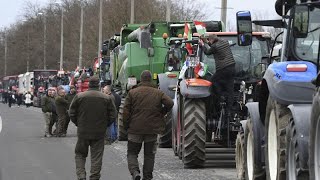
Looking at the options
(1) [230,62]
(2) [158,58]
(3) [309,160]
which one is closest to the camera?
(3) [309,160]

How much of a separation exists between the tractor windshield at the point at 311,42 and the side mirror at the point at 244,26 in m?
0.91

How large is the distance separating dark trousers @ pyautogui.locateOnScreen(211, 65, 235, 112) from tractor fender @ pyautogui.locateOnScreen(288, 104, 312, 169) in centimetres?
636

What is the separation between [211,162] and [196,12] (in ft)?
162

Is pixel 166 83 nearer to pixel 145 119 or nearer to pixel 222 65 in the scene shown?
pixel 222 65

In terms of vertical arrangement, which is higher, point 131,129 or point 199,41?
Answer: point 199,41

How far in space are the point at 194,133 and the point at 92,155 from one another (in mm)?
2804

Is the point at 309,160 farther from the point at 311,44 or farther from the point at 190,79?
the point at 190,79

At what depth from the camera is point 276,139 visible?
894cm

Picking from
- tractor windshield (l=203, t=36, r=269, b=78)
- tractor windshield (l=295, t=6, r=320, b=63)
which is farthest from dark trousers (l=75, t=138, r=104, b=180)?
tractor windshield (l=203, t=36, r=269, b=78)

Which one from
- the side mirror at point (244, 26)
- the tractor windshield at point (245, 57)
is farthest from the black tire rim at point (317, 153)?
the tractor windshield at point (245, 57)

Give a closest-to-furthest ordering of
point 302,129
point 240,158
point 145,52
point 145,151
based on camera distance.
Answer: point 302,129
point 240,158
point 145,151
point 145,52

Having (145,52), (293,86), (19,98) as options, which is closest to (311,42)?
(293,86)

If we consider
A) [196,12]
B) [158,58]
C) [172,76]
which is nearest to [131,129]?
[172,76]

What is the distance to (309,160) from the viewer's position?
7352 mm
